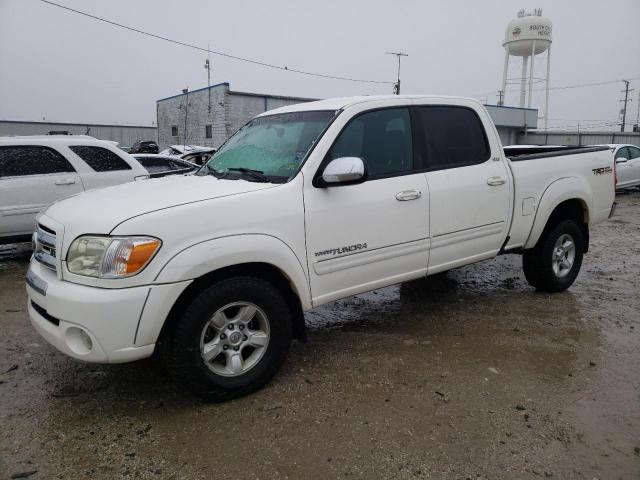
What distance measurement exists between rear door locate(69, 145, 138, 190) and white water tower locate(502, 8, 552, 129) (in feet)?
157

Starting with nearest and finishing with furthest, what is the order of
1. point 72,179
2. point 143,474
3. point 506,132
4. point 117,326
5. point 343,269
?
point 143,474, point 117,326, point 343,269, point 72,179, point 506,132

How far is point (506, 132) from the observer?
1596 inches

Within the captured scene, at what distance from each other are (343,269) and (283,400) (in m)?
0.94

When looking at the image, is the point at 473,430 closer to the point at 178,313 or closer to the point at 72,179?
the point at 178,313

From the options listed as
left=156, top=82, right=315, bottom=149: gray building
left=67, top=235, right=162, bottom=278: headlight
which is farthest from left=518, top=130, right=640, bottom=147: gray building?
left=67, top=235, right=162, bottom=278: headlight

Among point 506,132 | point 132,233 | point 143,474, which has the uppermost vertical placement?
point 506,132

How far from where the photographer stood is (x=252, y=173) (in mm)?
3467

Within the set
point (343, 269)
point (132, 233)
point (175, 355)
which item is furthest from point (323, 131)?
point (175, 355)

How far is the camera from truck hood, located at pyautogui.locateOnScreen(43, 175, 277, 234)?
108 inches

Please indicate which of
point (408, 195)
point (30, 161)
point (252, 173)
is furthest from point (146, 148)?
point (408, 195)

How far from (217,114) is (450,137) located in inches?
1058

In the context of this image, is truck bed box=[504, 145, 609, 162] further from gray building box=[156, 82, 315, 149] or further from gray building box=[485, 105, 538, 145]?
gray building box=[485, 105, 538, 145]

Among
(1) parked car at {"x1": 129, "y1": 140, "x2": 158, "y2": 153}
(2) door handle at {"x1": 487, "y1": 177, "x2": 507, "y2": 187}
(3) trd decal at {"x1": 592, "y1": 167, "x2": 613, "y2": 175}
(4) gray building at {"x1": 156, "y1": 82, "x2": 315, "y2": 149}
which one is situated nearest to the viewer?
(2) door handle at {"x1": 487, "y1": 177, "x2": 507, "y2": 187}

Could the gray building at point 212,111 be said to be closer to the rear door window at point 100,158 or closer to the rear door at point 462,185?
the rear door window at point 100,158
